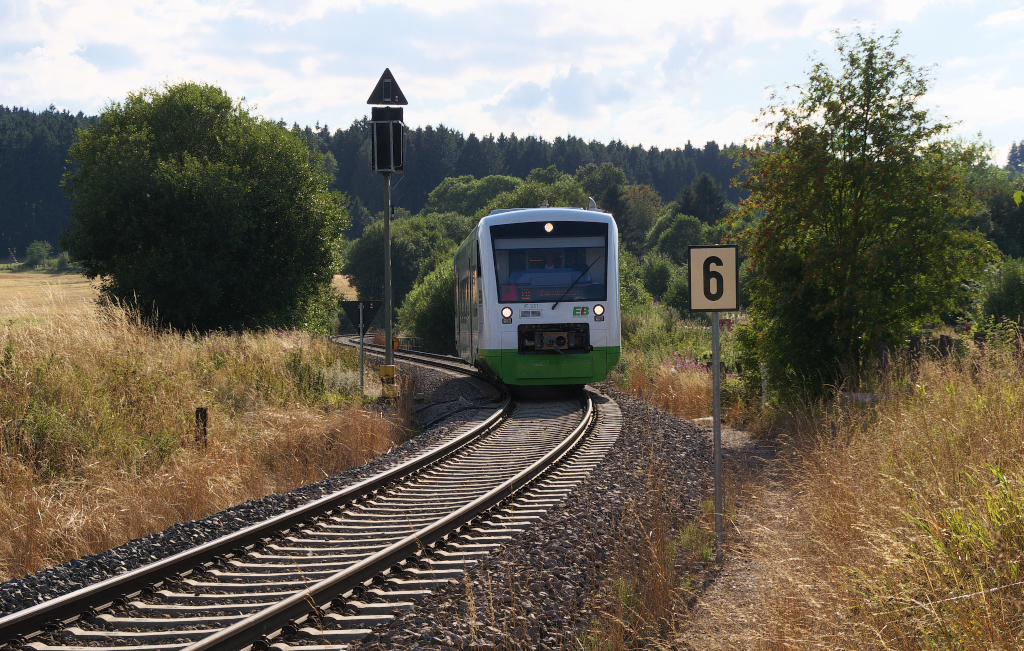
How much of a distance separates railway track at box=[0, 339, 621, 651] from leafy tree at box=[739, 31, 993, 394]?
4.89 m

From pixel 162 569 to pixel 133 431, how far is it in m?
4.89

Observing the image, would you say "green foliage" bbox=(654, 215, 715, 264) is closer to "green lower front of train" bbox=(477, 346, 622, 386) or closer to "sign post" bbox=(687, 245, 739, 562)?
"green lower front of train" bbox=(477, 346, 622, 386)

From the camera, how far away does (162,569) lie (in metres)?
5.66

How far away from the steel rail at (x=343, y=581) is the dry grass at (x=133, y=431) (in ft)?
9.57

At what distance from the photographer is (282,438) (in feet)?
36.9

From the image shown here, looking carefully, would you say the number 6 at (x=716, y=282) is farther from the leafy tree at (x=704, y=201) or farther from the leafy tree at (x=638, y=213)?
the leafy tree at (x=638, y=213)

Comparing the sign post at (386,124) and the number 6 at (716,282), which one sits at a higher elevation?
the sign post at (386,124)

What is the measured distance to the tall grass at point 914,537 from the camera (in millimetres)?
3701

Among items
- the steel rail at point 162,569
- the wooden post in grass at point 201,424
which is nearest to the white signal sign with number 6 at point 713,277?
the steel rail at point 162,569

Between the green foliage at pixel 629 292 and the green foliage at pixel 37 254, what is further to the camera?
the green foliage at pixel 37 254

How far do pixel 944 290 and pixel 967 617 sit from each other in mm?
9883

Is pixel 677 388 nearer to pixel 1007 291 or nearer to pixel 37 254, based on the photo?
pixel 1007 291

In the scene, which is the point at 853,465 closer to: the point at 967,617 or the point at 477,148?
the point at 967,617

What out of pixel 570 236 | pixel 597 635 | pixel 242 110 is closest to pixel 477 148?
pixel 242 110
